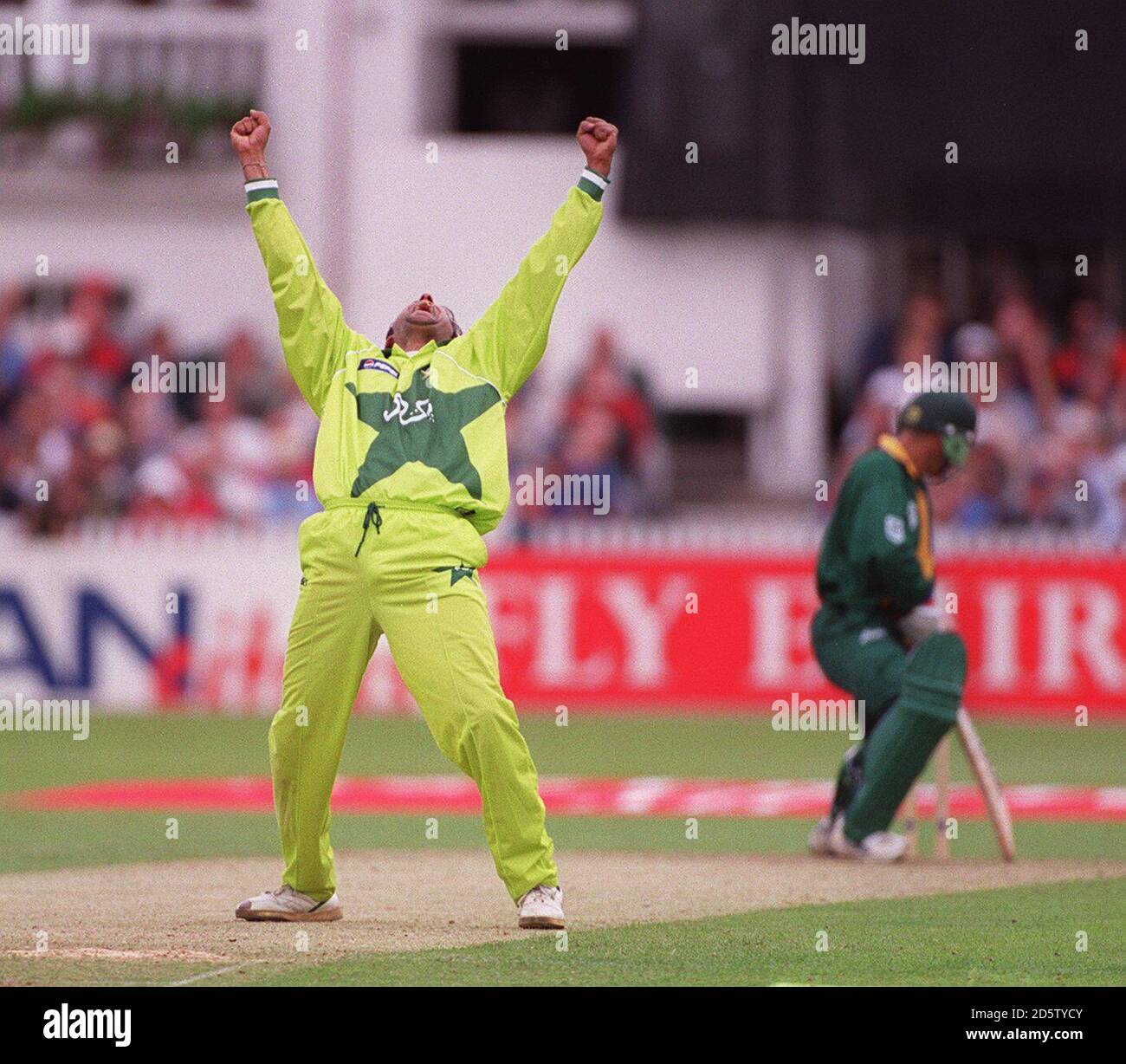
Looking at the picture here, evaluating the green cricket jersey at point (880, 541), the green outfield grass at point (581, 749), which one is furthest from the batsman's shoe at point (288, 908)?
the green outfield grass at point (581, 749)

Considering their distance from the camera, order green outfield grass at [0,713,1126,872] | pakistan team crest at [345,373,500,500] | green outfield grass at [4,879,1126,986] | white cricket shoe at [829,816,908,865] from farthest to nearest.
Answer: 1. green outfield grass at [0,713,1126,872]
2. white cricket shoe at [829,816,908,865]
3. pakistan team crest at [345,373,500,500]
4. green outfield grass at [4,879,1126,986]

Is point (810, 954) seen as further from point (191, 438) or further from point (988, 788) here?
point (191, 438)

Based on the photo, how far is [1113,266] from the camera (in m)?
25.8

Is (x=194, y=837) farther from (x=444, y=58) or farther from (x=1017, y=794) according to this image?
(x=444, y=58)

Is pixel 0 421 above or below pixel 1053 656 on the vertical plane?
above

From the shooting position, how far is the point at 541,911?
28.2ft

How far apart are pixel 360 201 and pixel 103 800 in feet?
41.2

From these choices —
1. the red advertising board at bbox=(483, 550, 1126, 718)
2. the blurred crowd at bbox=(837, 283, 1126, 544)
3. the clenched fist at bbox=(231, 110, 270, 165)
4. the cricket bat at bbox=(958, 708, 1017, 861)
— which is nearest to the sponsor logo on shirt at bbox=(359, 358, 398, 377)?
the clenched fist at bbox=(231, 110, 270, 165)

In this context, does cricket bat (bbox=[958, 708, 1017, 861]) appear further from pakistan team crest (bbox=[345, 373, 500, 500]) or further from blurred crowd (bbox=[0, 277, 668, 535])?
blurred crowd (bbox=[0, 277, 668, 535])

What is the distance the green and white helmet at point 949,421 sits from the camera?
11.5m

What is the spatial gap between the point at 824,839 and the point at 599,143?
13.8 feet

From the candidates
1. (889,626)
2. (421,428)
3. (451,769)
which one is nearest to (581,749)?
(451,769)

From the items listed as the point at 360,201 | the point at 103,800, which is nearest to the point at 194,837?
the point at 103,800

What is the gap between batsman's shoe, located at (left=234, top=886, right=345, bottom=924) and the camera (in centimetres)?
887
